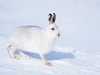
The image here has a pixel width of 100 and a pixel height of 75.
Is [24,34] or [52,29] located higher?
[52,29]

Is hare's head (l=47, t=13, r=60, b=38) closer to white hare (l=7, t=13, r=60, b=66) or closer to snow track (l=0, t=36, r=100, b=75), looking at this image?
white hare (l=7, t=13, r=60, b=66)

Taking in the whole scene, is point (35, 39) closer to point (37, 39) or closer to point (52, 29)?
point (37, 39)

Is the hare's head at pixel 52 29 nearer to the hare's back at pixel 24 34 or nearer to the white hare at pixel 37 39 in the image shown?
the white hare at pixel 37 39

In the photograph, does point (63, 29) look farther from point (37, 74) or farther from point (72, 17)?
point (37, 74)

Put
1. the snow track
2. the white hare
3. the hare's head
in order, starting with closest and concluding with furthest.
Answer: the snow track → the hare's head → the white hare

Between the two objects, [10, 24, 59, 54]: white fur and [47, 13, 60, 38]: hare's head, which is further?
[10, 24, 59, 54]: white fur

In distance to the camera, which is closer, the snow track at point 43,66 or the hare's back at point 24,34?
the snow track at point 43,66

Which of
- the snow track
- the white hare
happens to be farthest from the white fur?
the snow track

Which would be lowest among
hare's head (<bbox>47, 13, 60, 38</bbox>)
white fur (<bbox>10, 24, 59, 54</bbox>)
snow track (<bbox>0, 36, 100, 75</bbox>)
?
snow track (<bbox>0, 36, 100, 75</bbox>)

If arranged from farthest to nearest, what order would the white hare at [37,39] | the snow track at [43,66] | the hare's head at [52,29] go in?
1. the white hare at [37,39]
2. the hare's head at [52,29]
3. the snow track at [43,66]

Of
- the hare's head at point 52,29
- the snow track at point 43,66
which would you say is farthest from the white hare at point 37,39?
the snow track at point 43,66

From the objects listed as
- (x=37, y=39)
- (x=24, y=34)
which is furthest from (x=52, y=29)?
(x=24, y=34)

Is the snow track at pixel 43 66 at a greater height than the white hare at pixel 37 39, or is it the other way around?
the white hare at pixel 37 39

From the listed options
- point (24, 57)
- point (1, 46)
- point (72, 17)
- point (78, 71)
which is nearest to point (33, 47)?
point (24, 57)
